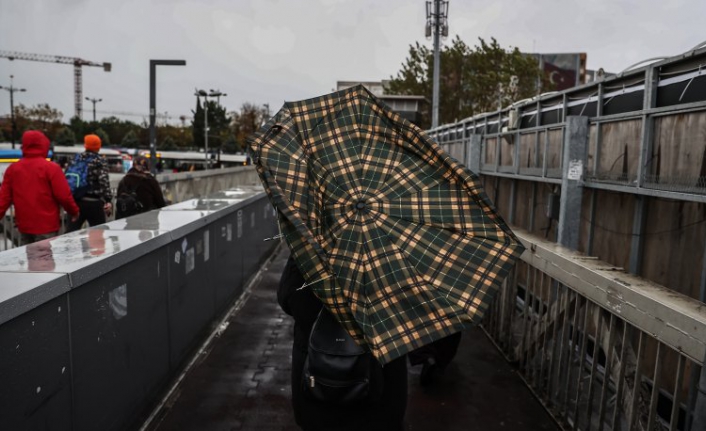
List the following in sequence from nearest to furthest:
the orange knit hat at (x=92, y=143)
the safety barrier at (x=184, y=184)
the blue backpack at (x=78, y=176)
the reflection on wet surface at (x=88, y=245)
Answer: the reflection on wet surface at (x=88, y=245), the safety barrier at (x=184, y=184), the blue backpack at (x=78, y=176), the orange knit hat at (x=92, y=143)

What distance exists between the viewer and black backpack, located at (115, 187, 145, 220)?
25.5 feet

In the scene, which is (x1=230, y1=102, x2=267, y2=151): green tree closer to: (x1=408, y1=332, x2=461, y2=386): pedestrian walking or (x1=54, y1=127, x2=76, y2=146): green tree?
(x1=54, y1=127, x2=76, y2=146): green tree

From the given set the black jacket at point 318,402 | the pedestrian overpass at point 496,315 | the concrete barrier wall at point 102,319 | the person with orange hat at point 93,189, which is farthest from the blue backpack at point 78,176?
the black jacket at point 318,402

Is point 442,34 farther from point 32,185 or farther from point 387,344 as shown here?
point 387,344

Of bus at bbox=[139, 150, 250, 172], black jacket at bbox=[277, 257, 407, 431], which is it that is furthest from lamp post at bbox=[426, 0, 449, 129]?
bus at bbox=[139, 150, 250, 172]

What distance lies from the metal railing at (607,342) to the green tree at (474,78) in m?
26.7

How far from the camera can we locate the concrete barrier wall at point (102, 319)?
2531 mm

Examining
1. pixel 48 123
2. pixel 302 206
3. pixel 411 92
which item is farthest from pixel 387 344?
pixel 48 123

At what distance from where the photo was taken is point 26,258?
319 cm

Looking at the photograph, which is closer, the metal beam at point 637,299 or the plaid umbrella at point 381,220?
the plaid umbrella at point 381,220

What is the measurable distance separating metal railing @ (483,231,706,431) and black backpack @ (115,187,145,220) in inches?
194

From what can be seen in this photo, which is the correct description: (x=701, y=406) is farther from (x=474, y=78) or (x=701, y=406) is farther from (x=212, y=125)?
(x=212, y=125)

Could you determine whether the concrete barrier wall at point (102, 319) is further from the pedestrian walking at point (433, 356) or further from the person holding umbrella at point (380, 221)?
the pedestrian walking at point (433, 356)

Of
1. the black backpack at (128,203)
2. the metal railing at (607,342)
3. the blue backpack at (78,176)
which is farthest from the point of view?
the black backpack at (128,203)
